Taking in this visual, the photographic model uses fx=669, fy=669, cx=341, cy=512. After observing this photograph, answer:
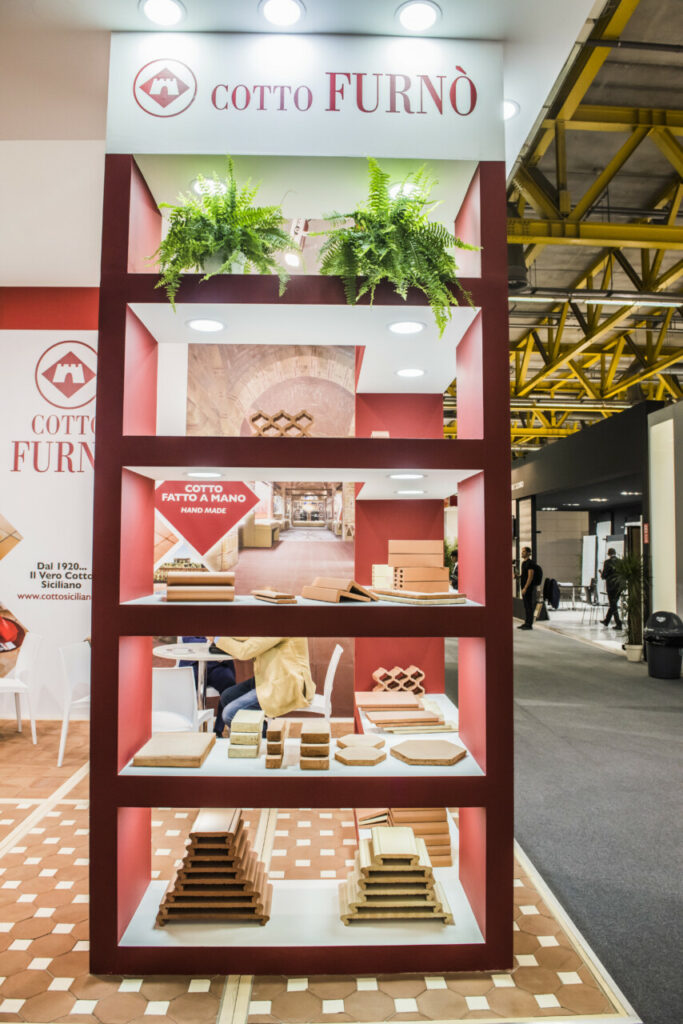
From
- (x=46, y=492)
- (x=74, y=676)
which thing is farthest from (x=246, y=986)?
(x=46, y=492)

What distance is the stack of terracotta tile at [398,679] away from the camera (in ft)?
14.1

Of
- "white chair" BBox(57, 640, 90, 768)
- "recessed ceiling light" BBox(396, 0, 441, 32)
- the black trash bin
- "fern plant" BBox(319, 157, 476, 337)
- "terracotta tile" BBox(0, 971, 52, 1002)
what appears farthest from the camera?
the black trash bin

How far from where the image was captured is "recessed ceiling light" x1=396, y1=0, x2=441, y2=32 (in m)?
2.55

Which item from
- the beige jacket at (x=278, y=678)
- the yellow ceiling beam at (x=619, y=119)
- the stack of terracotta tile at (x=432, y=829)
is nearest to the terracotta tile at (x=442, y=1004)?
the stack of terracotta tile at (x=432, y=829)

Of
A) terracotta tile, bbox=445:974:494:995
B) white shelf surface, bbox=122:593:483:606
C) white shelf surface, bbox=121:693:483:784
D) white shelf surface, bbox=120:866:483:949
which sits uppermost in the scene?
white shelf surface, bbox=122:593:483:606

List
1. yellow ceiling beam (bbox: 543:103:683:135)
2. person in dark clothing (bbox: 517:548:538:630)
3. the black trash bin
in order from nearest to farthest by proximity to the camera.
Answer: yellow ceiling beam (bbox: 543:103:683:135)
the black trash bin
person in dark clothing (bbox: 517:548:538:630)

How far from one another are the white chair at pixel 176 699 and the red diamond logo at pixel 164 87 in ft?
10.4

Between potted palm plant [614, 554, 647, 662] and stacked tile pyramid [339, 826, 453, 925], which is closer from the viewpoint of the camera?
stacked tile pyramid [339, 826, 453, 925]

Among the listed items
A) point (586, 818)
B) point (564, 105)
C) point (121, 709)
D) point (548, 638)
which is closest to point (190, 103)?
point (121, 709)

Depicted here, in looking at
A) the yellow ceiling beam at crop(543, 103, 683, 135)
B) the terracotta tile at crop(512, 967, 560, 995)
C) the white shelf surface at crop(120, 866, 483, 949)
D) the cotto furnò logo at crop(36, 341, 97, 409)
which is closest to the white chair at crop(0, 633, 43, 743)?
the cotto furnò logo at crop(36, 341, 97, 409)

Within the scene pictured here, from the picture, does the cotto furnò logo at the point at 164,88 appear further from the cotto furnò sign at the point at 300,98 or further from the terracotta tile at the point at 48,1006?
the terracotta tile at the point at 48,1006

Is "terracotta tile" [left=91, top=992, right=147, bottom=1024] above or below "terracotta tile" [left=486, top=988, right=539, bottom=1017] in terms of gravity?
above

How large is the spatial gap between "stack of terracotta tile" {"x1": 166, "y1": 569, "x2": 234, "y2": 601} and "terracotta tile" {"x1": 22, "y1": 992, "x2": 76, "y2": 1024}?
140 centimetres

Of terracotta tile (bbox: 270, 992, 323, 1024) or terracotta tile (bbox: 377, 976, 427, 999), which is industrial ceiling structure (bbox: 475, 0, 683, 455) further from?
terracotta tile (bbox: 270, 992, 323, 1024)
